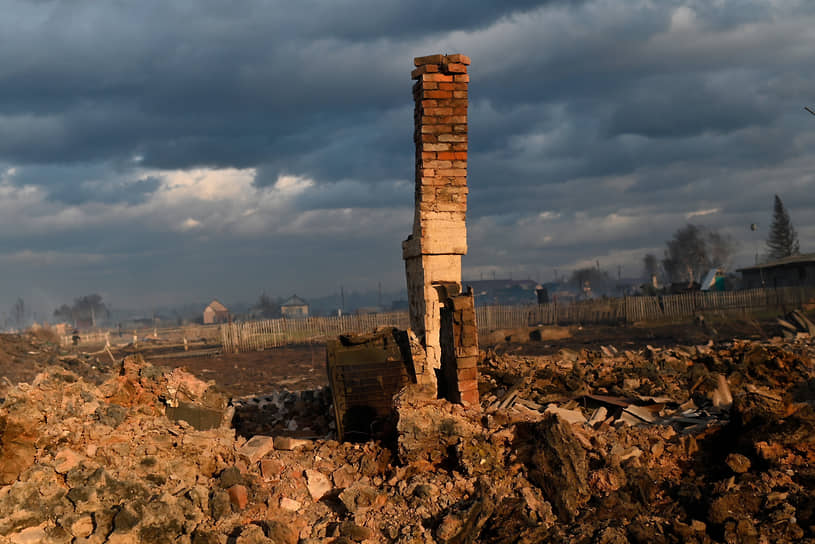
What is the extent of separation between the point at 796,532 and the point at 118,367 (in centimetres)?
683

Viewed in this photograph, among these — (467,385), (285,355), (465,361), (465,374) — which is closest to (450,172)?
(465,361)

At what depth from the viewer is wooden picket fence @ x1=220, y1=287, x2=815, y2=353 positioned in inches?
1164

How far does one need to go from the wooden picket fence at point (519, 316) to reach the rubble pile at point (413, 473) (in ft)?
73.6

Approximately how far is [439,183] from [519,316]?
970 inches

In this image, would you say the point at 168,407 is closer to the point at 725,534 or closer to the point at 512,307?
the point at 725,534

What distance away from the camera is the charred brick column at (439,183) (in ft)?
25.5

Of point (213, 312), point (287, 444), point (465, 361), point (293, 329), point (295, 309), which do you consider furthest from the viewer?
point (213, 312)

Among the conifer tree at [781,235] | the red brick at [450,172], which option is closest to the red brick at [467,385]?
the red brick at [450,172]

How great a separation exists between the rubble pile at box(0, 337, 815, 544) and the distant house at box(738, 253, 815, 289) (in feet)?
104

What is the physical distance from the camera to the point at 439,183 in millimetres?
7848

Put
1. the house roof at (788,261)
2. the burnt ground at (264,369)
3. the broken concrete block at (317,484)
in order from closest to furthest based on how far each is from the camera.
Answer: the broken concrete block at (317,484)
the burnt ground at (264,369)
the house roof at (788,261)

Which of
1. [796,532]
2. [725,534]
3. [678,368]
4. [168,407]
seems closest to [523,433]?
[725,534]

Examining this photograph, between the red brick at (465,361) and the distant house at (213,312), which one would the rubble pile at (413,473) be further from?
the distant house at (213,312)

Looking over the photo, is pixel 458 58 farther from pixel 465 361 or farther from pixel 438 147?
pixel 465 361
